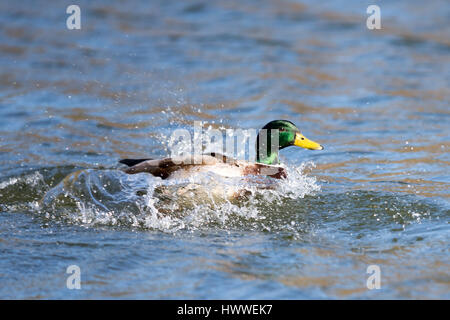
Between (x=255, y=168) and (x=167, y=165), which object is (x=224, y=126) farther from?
(x=167, y=165)

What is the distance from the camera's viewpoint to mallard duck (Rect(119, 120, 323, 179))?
636 cm

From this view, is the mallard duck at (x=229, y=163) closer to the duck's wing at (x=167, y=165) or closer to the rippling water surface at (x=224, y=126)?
the duck's wing at (x=167, y=165)

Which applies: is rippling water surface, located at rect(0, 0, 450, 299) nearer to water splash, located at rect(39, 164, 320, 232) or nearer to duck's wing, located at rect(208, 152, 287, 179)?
water splash, located at rect(39, 164, 320, 232)

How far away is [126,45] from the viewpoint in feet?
40.9

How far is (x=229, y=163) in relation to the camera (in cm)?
654

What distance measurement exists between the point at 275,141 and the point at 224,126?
214cm

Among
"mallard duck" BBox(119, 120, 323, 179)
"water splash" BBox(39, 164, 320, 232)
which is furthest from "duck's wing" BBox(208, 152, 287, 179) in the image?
"water splash" BBox(39, 164, 320, 232)

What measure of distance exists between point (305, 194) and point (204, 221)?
1.17 meters

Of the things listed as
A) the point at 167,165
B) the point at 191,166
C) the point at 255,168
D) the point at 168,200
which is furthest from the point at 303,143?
the point at 168,200

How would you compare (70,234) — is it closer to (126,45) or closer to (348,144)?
Answer: (348,144)

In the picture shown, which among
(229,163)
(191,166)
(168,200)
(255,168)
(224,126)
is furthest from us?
(224,126)

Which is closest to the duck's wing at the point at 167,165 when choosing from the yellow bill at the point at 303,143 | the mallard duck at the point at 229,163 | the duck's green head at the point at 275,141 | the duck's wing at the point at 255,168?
the mallard duck at the point at 229,163

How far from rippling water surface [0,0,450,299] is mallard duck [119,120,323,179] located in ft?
0.37
